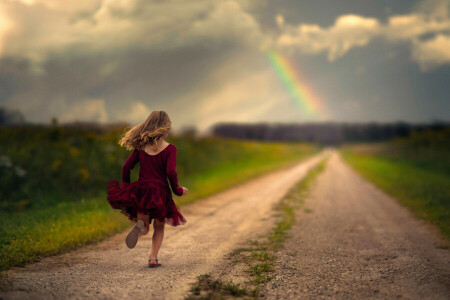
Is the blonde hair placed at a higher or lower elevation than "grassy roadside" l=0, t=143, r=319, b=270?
higher

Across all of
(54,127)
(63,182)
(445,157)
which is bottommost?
(445,157)

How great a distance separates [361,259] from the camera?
5137 millimetres

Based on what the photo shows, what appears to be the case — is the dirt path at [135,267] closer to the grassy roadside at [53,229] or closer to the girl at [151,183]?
the grassy roadside at [53,229]

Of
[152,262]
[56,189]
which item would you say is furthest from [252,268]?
[56,189]

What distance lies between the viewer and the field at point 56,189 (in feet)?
19.4

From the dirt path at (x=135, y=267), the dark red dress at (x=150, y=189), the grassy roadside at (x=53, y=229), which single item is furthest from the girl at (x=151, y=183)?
the grassy roadside at (x=53, y=229)

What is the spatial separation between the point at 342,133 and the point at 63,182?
163 meters

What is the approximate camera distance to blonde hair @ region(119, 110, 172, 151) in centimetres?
463

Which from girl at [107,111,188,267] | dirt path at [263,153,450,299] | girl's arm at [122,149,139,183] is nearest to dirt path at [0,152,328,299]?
girl at [107,111,188,267]

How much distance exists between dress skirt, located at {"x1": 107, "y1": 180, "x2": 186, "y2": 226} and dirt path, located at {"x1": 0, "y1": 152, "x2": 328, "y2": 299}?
31.1 inches

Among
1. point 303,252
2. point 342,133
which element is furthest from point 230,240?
point 342,133

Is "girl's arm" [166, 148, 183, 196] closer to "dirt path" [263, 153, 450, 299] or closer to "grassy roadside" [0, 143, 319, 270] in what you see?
"dirt path" [263, 153, 450, 299]

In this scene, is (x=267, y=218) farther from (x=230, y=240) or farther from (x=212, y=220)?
(x=230, y=240)

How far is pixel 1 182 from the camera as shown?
31.7ft
